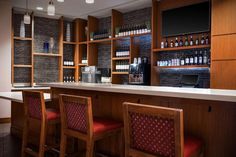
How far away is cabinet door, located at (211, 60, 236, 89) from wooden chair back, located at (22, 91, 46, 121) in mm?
2961

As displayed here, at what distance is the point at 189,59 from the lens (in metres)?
4.41

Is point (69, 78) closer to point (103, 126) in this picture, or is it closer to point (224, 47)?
point (224, 47)

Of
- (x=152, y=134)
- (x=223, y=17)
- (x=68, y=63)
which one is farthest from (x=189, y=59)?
(x=68, y=63)

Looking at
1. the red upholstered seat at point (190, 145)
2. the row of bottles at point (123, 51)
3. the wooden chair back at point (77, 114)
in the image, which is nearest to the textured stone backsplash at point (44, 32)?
the row of bottles at point (123, 51)

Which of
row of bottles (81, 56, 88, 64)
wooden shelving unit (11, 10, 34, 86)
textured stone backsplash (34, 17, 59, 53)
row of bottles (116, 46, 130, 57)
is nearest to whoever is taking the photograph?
row of bottles (116, 46, 130, 57)

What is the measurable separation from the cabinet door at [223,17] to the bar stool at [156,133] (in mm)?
2770

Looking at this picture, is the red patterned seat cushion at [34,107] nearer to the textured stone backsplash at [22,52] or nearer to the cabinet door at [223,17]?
the cabinet door at [223,17]

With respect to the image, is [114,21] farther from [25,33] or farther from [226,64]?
[226,64]

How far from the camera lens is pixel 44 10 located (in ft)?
19.6

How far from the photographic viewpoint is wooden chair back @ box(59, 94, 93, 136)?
193cm

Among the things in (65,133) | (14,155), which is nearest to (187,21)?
(65,133)

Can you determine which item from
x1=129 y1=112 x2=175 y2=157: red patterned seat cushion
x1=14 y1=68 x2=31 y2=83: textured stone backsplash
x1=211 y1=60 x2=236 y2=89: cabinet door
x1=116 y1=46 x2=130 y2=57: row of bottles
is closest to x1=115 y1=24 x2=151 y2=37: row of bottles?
x1=116 y1=46 x2=130 y2=57: row of bottles

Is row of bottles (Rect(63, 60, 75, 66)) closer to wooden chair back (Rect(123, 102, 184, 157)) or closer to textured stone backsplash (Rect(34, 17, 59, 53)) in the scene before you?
textured stone backsplash (Rect(34, 17, 59, 53))

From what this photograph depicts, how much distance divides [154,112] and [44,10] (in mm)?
5487
